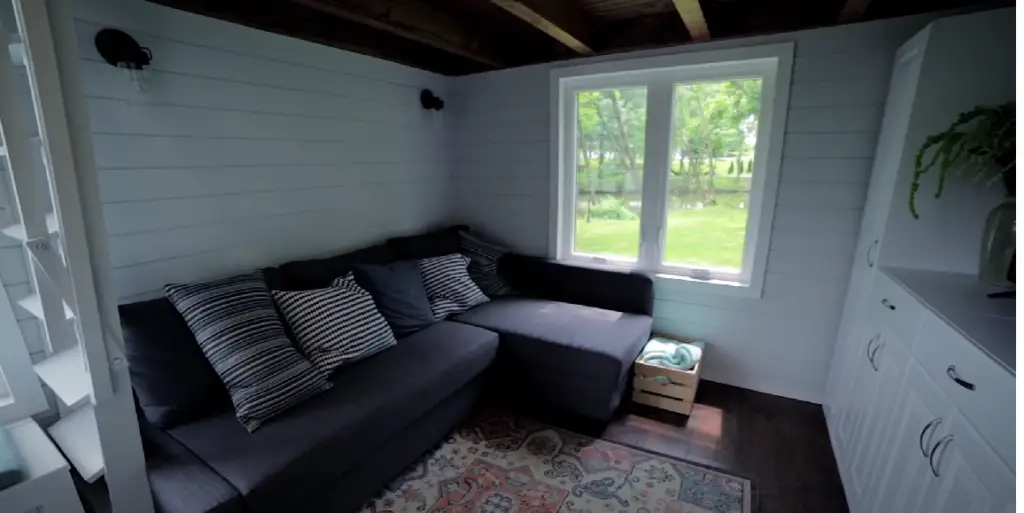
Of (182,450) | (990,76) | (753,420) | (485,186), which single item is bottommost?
(753,420)

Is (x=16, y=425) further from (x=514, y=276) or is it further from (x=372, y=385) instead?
(x=514, y=276)

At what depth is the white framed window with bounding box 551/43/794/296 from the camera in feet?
8.04

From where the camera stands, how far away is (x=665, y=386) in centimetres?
245

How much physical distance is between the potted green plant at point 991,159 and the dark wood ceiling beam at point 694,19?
1.02 metres

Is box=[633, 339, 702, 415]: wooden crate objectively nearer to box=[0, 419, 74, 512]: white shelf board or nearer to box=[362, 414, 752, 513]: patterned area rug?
box=[362, 414, 752, 513]: patterned area rug

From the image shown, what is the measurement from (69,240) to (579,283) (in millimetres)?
2436

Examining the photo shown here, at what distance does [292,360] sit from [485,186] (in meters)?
2.00

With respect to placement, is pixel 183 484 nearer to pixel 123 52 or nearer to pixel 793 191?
pixel 123 52

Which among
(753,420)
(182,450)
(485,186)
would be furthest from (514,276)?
(182,450)

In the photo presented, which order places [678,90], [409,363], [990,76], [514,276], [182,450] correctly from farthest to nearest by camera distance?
[514,276], [678,90], [409,363], [990,76], [182,450]

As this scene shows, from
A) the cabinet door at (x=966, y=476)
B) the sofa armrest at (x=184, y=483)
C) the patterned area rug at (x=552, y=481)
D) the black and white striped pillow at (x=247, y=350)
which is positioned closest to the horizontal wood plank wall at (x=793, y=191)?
the patterned area rug at (x=552, y=481)

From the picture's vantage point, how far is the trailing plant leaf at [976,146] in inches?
56.2

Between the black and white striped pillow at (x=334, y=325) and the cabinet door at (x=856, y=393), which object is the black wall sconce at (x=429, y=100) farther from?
the cabinet door at (x=856, y=393)

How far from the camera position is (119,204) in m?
1.75
